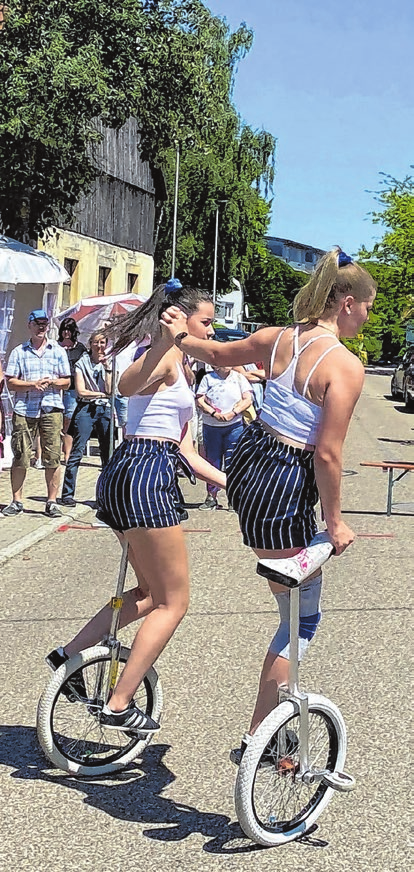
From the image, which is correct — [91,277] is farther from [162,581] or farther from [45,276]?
[162,581]

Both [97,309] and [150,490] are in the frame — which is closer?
[150,490]

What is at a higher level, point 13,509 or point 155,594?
point 155,594

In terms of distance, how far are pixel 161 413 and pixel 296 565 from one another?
985 mm

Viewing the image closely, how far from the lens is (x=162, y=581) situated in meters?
4.49

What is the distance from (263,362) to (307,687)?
222cm

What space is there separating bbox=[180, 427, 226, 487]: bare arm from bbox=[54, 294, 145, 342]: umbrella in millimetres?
12469

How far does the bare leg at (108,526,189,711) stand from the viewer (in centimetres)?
445

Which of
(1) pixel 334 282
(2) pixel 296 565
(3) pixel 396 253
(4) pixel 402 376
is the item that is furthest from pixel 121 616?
(3) pixel 396 253

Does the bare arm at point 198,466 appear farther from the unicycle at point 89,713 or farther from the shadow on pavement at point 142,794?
the shadow on pavement at point 142,794

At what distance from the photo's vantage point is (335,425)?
3973 mm

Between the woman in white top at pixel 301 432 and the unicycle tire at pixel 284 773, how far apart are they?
130 millimetres

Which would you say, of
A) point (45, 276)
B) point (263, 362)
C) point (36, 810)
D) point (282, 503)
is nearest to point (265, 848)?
point (36, 810)

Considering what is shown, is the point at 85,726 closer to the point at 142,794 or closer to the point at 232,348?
the point at 142,794

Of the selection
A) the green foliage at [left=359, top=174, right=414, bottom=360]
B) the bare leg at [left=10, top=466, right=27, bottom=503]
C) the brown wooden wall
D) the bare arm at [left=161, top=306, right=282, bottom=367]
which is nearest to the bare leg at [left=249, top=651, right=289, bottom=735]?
the bare arm at [left=161, top=306, right=282, bottom=367]
